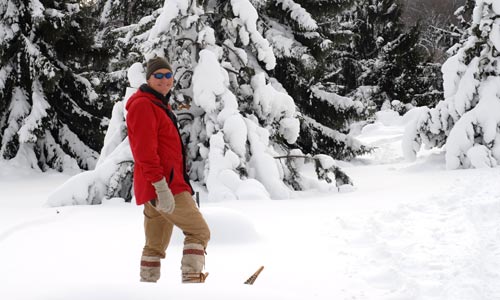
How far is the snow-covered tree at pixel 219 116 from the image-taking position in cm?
720

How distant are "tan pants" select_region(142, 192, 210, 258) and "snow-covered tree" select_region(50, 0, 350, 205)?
354 centimetres

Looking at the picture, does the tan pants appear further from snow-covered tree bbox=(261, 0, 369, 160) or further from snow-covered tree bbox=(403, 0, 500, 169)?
snow-covered tree bbox=(261, 0, 369, 160)

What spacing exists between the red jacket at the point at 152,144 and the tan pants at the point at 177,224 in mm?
108

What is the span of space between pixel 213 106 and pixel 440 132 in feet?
17.3

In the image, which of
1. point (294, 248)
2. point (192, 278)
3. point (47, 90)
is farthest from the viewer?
point (47, 90)

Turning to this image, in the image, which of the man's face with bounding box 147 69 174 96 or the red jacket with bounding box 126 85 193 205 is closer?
the red jacket with bounding box 126 85 193 205

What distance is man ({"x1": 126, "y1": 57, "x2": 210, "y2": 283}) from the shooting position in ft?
10.4

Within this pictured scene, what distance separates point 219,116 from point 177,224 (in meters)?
4.42

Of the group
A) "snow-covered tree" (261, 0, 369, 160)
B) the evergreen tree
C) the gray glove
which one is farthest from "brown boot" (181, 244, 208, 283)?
the evergreen tree

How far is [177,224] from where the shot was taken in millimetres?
3363

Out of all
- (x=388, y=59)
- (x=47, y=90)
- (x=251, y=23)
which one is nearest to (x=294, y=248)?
(x=251, y=23)

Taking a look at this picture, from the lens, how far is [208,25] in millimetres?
8500

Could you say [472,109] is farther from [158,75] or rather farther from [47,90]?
[47,90]

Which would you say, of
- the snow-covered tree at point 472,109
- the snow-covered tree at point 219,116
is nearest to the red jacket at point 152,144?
the snow-covered tree at point 219,116
